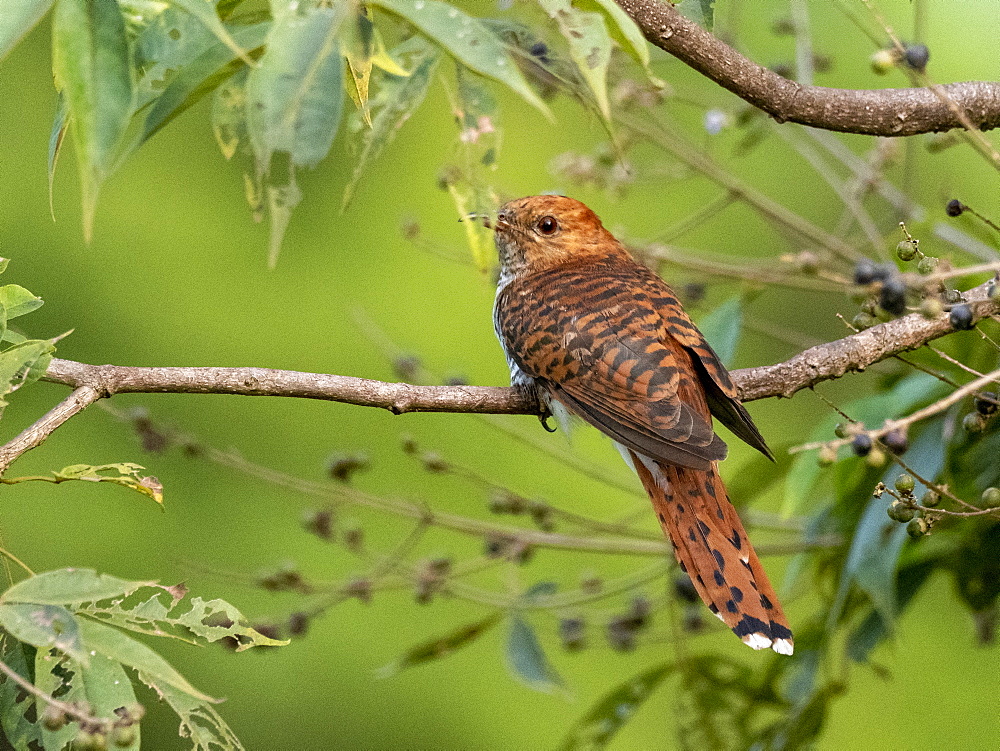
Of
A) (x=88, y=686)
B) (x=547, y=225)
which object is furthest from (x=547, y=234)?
(x=88, y=686)

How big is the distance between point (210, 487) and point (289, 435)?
377 millimetres

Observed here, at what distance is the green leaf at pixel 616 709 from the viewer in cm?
272

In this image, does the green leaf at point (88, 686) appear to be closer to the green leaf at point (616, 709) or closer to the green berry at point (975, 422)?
the green berry at point (975, 422)

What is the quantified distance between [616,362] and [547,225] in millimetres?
764

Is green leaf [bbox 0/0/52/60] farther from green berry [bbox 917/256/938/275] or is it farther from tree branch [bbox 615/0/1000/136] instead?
green berry [bbox 917/256/938/275]

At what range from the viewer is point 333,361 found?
4.73m

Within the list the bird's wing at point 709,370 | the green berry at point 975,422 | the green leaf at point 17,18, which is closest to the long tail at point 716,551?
the bird's wing at point 709,370

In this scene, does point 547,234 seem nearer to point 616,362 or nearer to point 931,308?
point 616,362

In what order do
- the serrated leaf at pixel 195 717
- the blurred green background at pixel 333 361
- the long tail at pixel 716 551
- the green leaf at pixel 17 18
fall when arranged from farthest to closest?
the blurred green background at pixel 333 361, the long tail at pixel 716 551, the serrated leaf at pixel 195 717, the green leaf at pixel 17 18

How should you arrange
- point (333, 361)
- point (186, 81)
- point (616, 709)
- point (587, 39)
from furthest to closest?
point (333, 361)
point (616, 709)
point (186, 81)
point (587, 39)

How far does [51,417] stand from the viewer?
66.7 inches

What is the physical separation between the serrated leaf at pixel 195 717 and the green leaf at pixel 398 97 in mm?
641

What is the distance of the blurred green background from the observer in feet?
14.6

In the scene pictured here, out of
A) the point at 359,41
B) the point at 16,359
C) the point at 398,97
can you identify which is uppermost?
the point at 359,41
